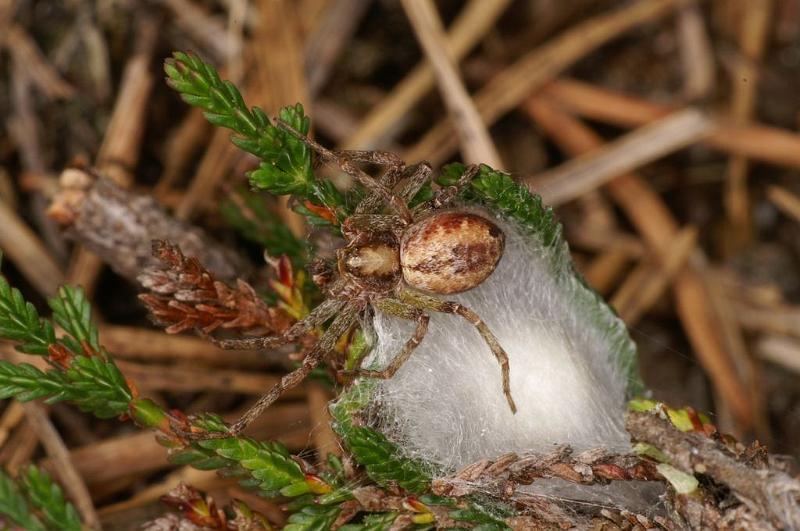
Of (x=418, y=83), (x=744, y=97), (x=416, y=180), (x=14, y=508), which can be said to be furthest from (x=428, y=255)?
(x=744, y=97)

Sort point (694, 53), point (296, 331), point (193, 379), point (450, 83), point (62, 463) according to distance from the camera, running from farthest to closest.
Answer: point (694, 53) < point (450, 83) < point (193, 379) < point (62, 463) < point (296, 331)

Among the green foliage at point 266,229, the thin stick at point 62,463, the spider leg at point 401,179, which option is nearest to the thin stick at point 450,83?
the spider leg at point 401,179

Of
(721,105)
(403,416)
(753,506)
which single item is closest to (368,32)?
(721,105)

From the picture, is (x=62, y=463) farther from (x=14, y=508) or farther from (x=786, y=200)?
(x=786, y=200)

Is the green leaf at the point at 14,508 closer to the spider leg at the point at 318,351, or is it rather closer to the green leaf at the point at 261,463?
the green leaf at the point at 261,463

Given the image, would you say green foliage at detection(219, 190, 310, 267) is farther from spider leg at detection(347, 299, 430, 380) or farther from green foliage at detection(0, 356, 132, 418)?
green foliage at detection(0, 356, 132, 418)

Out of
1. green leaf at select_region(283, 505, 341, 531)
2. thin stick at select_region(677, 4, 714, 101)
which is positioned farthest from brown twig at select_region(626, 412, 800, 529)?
thin stick at select_region(677, 4, 714, 101)

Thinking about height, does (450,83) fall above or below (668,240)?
above
